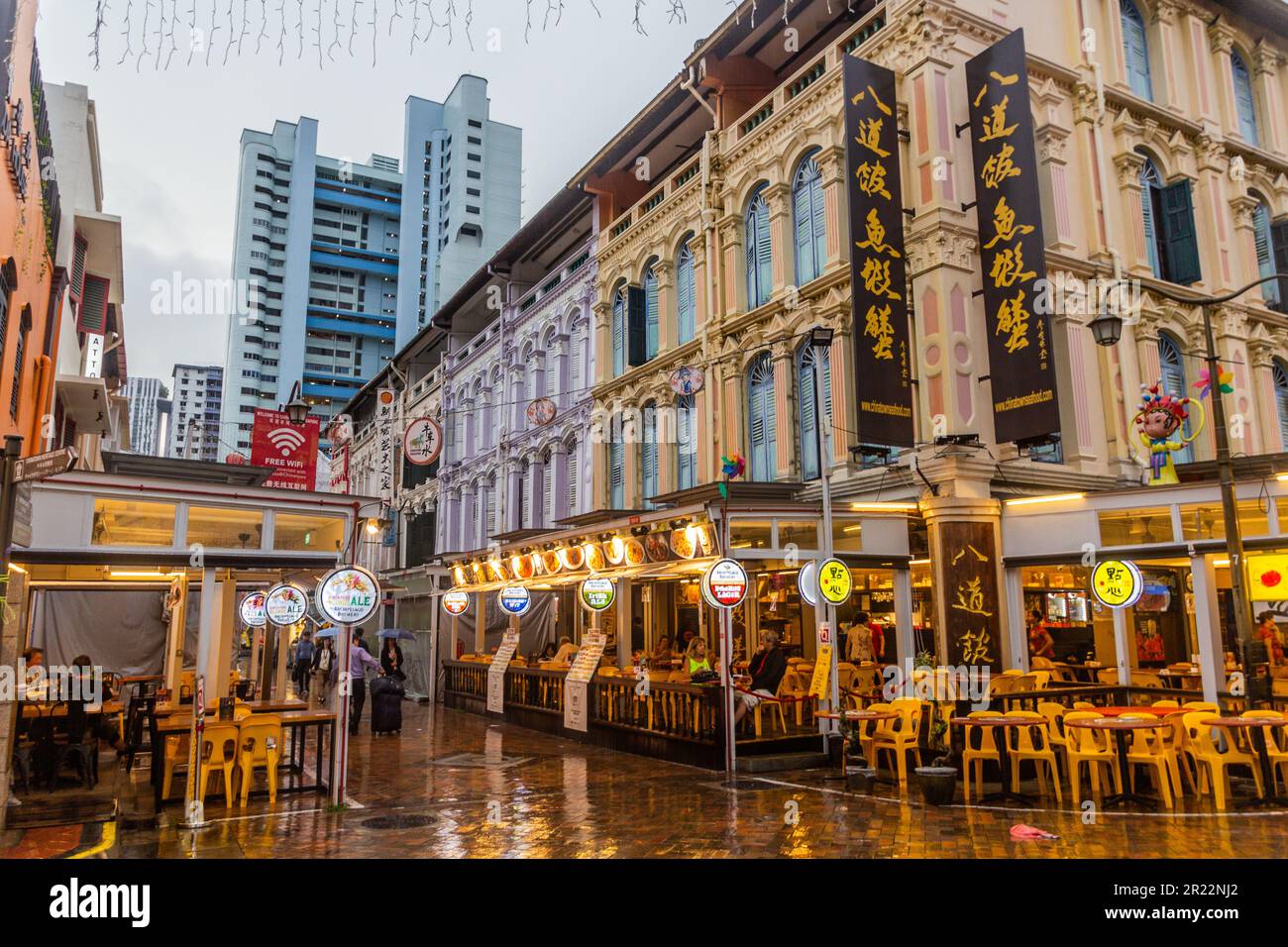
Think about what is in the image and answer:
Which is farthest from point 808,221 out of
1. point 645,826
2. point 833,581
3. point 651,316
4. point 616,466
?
point 645,826

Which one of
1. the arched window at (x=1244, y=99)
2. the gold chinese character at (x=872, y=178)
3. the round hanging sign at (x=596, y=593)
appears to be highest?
the arched window at (x=1244, y=99)

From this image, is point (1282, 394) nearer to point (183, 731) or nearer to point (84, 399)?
point (183, 731)

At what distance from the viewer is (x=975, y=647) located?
14688mm

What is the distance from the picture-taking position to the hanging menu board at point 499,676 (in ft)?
63.8

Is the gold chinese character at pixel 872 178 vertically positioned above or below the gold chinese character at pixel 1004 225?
above

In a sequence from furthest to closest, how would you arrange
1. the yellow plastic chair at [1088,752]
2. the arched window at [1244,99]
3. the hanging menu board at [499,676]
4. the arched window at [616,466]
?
the arched window at [616,466]
the arched window at [1244,99]
the hanging menu board at [499,676]
the yellow plastic chair at [1088,752]

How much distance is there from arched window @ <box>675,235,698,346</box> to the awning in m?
12.5

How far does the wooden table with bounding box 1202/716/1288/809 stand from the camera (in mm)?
9086

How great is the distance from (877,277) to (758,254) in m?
5.08

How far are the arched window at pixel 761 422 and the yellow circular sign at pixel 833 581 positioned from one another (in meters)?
6.21

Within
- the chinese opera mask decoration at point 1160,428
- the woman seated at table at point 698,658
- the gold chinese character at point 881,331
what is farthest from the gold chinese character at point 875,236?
the woman seated at table at point 698,658

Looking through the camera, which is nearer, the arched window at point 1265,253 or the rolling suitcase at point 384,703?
the rolling suitcase at point 384,703

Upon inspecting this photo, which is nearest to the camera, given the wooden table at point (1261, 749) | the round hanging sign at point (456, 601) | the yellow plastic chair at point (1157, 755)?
the wooden table at point (1261, 749)

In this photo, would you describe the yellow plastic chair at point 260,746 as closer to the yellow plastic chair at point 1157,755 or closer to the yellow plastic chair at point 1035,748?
the yellow plastic chair at point 1035,748
